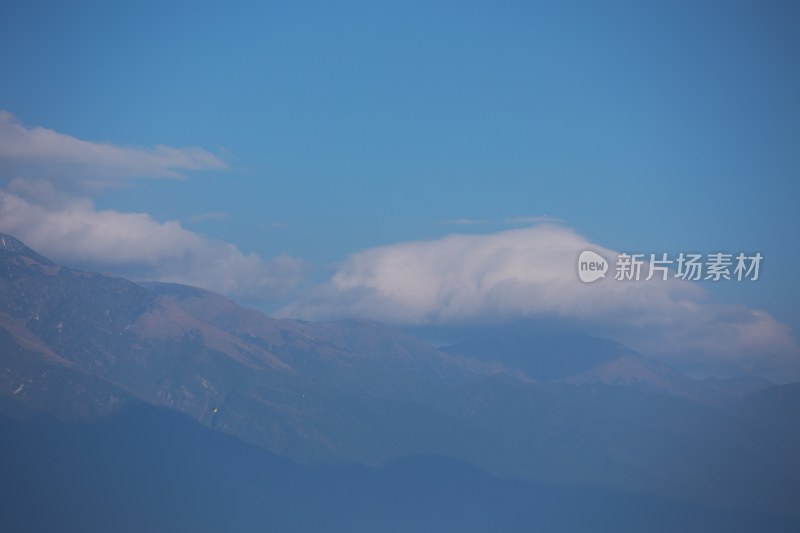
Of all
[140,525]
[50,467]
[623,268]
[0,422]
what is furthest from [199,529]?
[623,268]

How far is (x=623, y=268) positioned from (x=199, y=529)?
13542cm

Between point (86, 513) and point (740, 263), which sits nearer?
point (740, 263)

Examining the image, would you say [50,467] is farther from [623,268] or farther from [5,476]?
[623,268]

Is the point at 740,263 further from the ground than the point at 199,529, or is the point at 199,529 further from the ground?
the point at 740,263

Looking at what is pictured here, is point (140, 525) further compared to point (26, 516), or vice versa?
point (140, 525)

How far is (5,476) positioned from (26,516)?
37.9 ft

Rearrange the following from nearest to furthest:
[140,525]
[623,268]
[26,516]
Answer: [623,268] < [26,516] < [140,525]

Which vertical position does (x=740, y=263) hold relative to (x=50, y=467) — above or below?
above

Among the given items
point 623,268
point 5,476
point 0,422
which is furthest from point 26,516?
point 623,268

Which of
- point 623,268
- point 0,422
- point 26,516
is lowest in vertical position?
point 26,516

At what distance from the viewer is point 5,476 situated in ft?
613

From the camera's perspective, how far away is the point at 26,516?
17900 centimetres

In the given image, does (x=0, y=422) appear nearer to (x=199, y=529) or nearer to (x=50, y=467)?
(x=50, y=467)

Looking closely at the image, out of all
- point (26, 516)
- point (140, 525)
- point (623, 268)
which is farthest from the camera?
point (140, 525)
